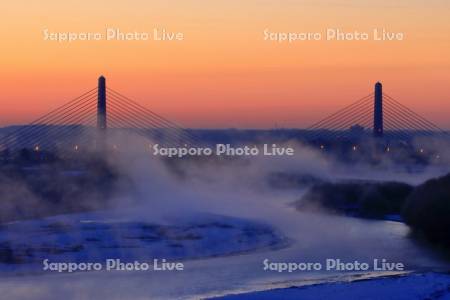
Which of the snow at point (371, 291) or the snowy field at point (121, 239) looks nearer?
the snow at point (371, 291)

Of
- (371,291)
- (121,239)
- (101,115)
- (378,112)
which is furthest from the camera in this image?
(378,112)

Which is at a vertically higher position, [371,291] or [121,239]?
[121,239]

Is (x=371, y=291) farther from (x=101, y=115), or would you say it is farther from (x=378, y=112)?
(x=378, y=112)

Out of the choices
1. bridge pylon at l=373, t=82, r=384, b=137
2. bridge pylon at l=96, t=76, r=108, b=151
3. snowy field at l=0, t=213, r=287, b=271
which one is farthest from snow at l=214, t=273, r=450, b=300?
bridge pylon at l=373, t=82, r=384, b=137

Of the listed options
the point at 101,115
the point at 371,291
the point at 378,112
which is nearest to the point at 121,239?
the point at 371,291

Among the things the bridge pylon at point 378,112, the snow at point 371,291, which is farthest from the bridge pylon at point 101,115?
the snow at point 371,291

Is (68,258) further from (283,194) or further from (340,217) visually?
(283,194)

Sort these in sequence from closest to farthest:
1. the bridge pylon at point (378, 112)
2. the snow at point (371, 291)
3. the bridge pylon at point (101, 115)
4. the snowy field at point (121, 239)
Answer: the snow at point (371, 291)
the snowy field at point (121, 239)
the bridge pylon at point (101, 115)
the bridge pylon at point (378, 112)

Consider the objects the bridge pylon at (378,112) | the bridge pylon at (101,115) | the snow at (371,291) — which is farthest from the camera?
the bridge pylon at (378,112)

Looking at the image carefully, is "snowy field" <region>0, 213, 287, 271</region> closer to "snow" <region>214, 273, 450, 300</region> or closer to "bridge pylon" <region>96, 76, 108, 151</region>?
"snow" <region>214, 273, 450, 300</region>

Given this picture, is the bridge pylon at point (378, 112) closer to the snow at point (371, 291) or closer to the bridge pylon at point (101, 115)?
the bridge pylon at point (101, 115)

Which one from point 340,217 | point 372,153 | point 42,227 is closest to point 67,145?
point 372,153

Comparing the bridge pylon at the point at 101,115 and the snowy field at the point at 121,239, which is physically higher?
the bridge pylon at the point at 101,115
